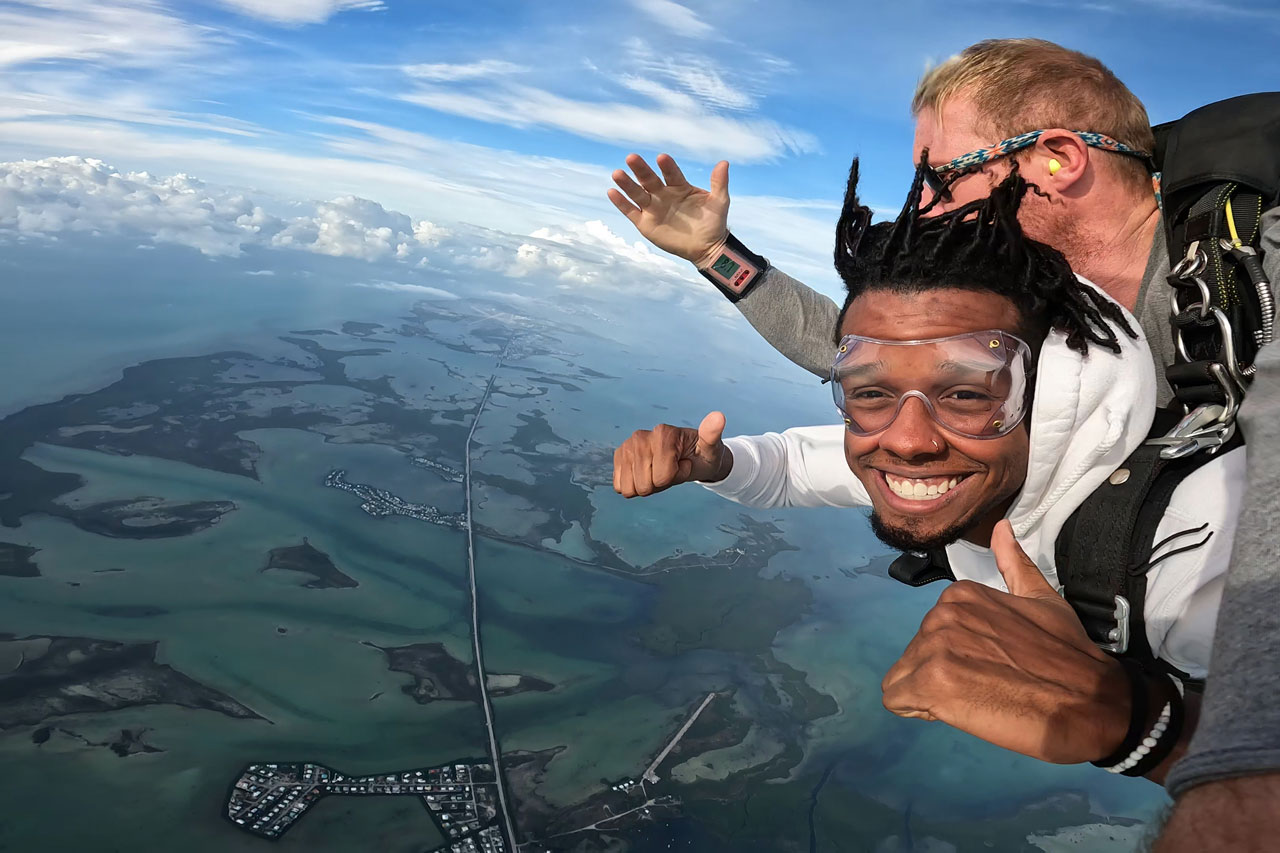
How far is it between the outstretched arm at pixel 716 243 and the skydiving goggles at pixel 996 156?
844 millimetres

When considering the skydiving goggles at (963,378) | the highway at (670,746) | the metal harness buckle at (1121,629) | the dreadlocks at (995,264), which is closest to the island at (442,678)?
the highway at (670,746)

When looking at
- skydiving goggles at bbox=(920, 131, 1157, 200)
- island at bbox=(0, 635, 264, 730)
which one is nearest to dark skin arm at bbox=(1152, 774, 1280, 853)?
skydiving goggles at bbox=(920, 131, 1157, 200)

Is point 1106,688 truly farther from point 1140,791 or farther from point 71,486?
point 71,486

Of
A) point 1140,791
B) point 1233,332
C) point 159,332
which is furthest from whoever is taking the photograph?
point 159,332

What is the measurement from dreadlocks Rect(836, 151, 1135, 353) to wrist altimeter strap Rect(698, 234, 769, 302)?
100 cm

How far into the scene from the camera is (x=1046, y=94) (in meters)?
2.29

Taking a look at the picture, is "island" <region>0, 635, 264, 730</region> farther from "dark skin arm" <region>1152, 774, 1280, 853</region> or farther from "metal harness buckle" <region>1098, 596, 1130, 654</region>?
"dark skin arm" <region>1152, 774, 1280, 853</region>

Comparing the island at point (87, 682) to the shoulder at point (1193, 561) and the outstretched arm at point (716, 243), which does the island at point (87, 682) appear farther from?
the shoulder at point (1193, 561)

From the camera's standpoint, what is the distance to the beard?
1.89 metres

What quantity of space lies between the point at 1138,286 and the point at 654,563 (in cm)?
5414

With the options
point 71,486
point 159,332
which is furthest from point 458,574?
point 159,332

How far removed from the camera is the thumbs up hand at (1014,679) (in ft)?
3.34

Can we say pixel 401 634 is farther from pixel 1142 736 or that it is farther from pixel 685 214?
pixel 1142 736

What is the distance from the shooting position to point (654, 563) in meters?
54.9
